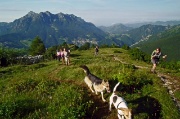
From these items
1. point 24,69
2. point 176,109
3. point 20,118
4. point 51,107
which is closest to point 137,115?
point 176,109

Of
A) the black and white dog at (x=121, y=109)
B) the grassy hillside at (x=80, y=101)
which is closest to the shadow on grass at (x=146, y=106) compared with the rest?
the grassy hillside at (x=80, y=101)

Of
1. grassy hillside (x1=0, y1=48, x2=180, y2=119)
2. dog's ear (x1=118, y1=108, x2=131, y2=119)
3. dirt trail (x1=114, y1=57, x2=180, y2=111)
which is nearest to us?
dog's ear (x1=118, y1=108, x2=131, y2=119)

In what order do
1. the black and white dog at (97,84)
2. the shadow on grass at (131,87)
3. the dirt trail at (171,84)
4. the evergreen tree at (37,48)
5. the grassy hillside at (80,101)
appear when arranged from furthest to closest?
the evergreen tree at (37,48) < the shadow on grass at (131,87) < the dirt trail at (171,84) < the black and white dog at (97,84) < the grassy hillside at (80,101)

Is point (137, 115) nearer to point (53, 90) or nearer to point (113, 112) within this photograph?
point (113, 112)

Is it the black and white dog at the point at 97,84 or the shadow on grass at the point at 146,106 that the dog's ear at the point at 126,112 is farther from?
the black and white dog at the point at 97,84

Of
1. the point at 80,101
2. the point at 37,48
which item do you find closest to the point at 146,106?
the point at 80,101

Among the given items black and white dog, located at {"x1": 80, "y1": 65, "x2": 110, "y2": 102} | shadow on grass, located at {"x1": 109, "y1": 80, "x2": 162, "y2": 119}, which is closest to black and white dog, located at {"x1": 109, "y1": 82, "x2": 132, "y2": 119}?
shadow on grass, located at {"x1": 109, "y1": 80, "x2": 162, "y2": 119}

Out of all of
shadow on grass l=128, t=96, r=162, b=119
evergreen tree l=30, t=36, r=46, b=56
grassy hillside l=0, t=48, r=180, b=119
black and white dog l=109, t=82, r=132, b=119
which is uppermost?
black and white dog l=109, t=82, r=132, b=119

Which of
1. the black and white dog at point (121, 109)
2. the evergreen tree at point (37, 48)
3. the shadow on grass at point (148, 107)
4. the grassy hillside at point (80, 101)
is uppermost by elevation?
the black and white dog at point (121, 109)

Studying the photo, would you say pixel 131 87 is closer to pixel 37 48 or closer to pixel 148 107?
pixel 148 107

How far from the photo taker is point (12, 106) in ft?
45.6

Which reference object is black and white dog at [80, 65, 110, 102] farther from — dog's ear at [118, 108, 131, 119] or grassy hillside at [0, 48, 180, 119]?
dog's ear at [118, 108, 131, 119]

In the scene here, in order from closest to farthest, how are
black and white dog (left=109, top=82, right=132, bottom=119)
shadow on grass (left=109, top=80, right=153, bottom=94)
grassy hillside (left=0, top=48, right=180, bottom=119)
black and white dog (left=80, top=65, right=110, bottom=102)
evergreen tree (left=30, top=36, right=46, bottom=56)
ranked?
black and white dog (left=109, top=82, right=132, bottom=119), grassy hillside (left=0, top=48, right=180, bottom=119), black and white dog (left=80, top=65, right=110, bottom=102), shadow on grass (left=109, top=80, right=153, bottom=94), evergreen tree (left=30, top=36, right=46, bottom=56)

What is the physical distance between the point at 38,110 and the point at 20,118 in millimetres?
1193
